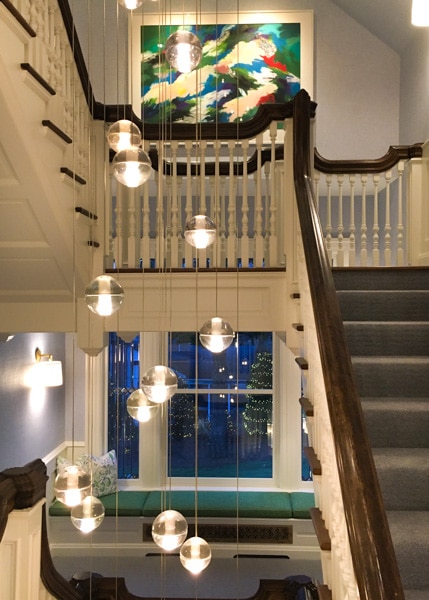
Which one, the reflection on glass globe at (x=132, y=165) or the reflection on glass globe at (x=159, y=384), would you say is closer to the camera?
the reflection on glass globe at (x=132, y=165)

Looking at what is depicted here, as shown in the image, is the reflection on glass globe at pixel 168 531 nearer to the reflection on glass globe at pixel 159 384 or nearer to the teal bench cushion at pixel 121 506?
the reflection on glass globe at pixel 159 384

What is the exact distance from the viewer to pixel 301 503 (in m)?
5.58

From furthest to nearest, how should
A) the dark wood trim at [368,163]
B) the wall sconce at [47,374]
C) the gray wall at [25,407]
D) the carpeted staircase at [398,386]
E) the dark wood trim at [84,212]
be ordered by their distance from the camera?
the wall sconce at [47,374] < the gray wall at [25,407] < the dark wood trim at [368,163] < the dark wood trim at [84,212] < the carpeted staircase at [398,386]

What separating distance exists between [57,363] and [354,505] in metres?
4.08

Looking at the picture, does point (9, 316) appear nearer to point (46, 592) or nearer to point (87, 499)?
point (46, 592)

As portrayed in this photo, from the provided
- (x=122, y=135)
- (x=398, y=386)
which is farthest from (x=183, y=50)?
(x=398, y=386)

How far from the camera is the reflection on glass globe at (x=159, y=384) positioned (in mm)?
1560

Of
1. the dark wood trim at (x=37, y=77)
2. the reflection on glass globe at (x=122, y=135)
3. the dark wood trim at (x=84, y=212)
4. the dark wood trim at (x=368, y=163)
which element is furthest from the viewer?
the dark wood trim at (x=368, y=163)

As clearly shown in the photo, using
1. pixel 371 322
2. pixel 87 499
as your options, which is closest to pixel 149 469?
pixel 371 322

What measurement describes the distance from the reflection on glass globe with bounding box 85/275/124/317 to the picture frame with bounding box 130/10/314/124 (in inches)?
182

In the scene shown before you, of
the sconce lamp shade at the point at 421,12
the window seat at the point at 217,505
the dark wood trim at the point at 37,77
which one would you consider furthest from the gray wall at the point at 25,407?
the sconce lamp shade at the point at 421,12

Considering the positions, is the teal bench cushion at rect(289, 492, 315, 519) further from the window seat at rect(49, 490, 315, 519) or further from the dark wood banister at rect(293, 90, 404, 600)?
the dark wood banister at rect(293, 90, 404, 600)

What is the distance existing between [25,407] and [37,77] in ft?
10.7

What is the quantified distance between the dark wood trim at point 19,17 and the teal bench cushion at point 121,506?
13.8 ft
